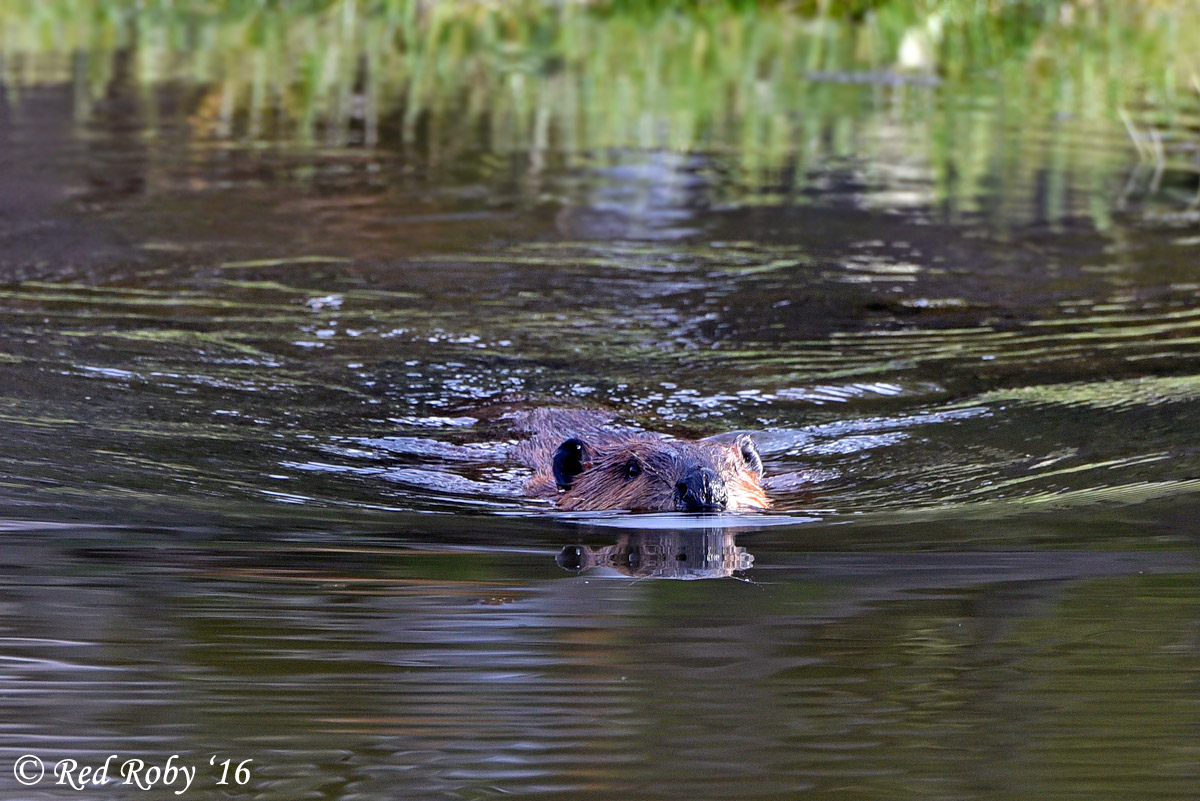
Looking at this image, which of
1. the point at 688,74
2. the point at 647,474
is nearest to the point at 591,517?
the point at 647,474

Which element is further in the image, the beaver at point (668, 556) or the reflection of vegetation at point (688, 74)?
the reflection of vegetation at point (688, 74)

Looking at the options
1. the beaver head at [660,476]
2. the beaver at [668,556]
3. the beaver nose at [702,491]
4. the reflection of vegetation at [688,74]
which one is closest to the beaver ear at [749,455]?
the beaver head at [660,476]

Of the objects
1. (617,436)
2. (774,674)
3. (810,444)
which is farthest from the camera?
(810,444)

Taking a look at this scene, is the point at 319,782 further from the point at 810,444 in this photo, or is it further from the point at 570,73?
the point at 570,73

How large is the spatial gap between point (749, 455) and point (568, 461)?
50 centimetres

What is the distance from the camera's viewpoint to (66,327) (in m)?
6.03

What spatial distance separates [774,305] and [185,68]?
8.08 m

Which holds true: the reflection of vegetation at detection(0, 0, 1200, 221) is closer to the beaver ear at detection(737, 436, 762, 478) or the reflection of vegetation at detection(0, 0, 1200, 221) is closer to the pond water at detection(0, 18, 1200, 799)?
the pond water at detection(0, 18, 1200, 799)

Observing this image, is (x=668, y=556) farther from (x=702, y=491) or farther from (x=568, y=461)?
(x=568, y=461)

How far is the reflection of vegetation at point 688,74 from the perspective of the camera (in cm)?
1083

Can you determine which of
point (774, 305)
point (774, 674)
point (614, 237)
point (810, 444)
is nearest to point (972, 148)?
point (614, 237)

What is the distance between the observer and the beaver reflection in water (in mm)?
4152

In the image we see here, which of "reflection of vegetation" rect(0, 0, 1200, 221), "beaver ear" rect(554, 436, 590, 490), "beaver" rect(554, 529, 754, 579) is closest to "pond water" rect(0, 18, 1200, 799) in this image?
"beaver" rect(554, 529, 754, 579)

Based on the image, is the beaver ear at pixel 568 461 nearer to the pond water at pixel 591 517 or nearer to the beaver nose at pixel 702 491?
the pond water at pixel 591 517
